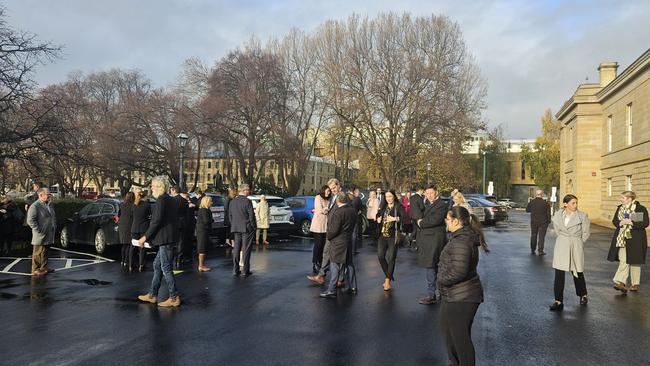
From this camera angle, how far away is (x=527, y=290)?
872cm

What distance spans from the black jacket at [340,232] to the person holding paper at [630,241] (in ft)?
15.3

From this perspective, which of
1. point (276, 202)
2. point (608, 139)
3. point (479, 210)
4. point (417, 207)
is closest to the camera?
point (417, 207)

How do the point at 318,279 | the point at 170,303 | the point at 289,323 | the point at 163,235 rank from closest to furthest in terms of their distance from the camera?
the point at 289,323, the point at 163,235, the point at 170,303, the point at 318,279

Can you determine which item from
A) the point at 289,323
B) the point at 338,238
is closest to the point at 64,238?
the point at 338,238

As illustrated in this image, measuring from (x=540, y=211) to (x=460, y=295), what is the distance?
11098 millimetres

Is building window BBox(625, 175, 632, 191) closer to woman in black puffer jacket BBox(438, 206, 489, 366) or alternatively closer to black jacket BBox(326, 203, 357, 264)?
black jacket BBox(326, 203, 357, 264)

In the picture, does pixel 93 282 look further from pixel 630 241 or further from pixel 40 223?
pixel 630 241

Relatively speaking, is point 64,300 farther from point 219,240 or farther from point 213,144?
point 213,144

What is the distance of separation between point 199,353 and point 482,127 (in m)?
34.0

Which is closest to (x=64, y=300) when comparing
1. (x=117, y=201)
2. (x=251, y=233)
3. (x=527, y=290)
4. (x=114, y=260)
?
(x=251, y=233)

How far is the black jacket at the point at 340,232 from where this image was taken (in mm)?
7934

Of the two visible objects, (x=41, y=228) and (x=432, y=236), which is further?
(x=41, y=228)

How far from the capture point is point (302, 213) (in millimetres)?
19281

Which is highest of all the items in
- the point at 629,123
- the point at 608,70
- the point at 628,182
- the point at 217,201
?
the point at 608,70
